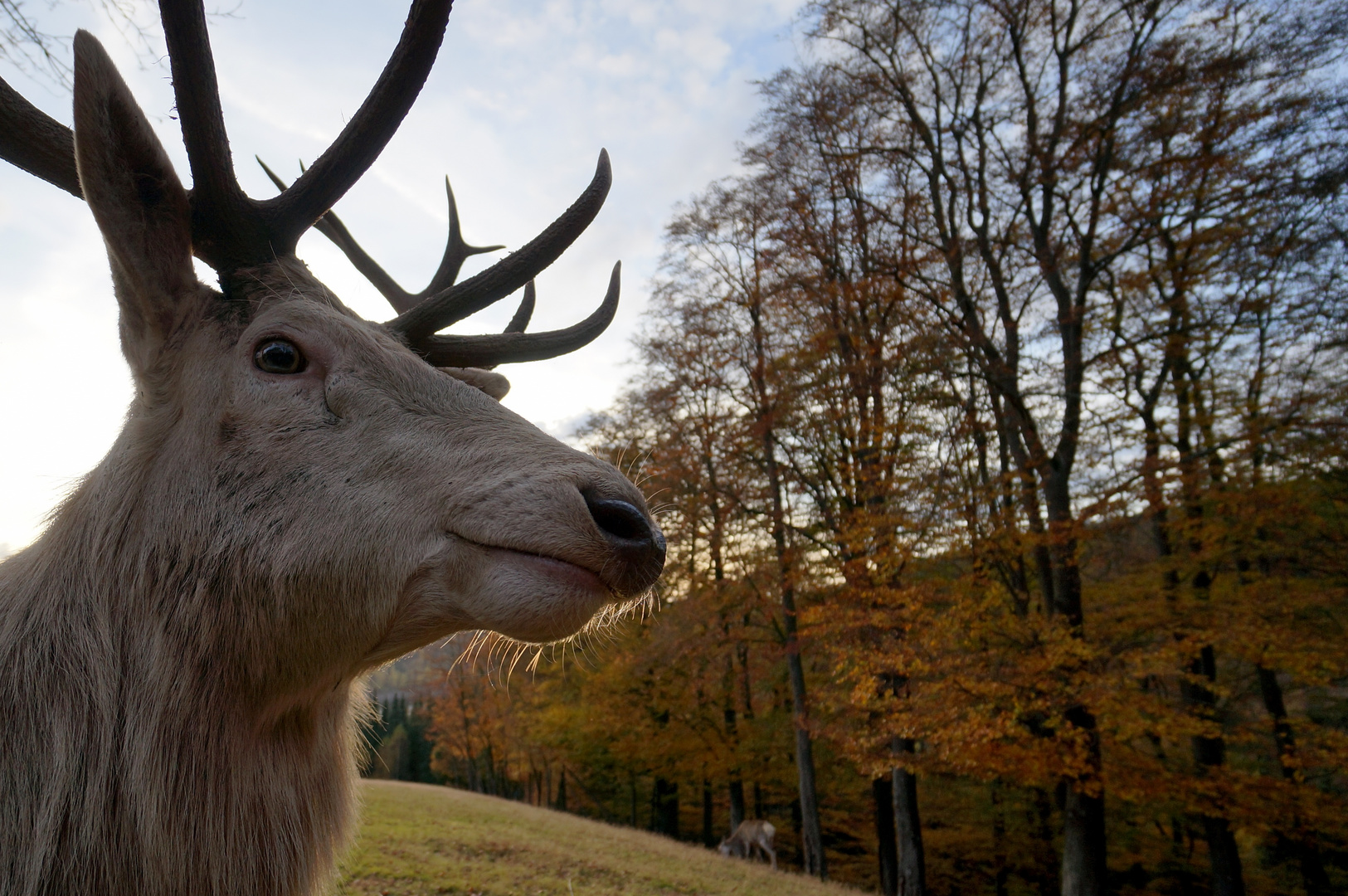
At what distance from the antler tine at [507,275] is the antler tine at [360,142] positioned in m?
0.41

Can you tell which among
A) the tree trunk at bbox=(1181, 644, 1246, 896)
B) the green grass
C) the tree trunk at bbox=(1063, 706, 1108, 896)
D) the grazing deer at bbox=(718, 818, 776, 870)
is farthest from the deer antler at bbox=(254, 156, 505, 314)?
the grazing deer at bbox=(718, 818, 776, 870)

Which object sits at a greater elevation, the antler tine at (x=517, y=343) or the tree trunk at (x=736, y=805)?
the antler tine at (x=517, y=343)

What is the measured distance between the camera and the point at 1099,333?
12.6 m

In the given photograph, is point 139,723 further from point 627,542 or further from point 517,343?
point 517,343

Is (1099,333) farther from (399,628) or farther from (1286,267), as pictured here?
(399,628)

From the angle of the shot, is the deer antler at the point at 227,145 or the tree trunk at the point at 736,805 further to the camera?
the tree trunk at the point at 736,805

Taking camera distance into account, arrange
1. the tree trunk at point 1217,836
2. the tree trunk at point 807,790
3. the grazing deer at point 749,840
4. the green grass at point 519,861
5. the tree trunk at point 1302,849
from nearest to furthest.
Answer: the green grass at point 519,861
the tree trunk at point 1217,836
the tree trunk at point 1302,849
the tree trunk at point 807,790
the grazing deer at point 749,840

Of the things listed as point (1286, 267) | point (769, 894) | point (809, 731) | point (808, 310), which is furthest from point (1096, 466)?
point (769, 894)

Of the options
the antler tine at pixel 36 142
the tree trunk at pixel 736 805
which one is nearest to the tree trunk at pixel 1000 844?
the tree trunk at pixel 736 805

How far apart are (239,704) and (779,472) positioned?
47.4 ft

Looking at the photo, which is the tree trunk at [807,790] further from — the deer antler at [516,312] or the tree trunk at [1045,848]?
the deer antler at [516,312]

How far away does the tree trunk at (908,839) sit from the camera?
41.7 feet

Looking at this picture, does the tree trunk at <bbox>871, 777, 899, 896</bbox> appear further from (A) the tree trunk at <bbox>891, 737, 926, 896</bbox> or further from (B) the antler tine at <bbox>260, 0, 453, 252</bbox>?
(B) the antler tine at <bbox>260, 0, 453, 252</bbox>

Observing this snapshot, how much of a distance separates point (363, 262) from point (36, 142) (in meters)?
1.82
